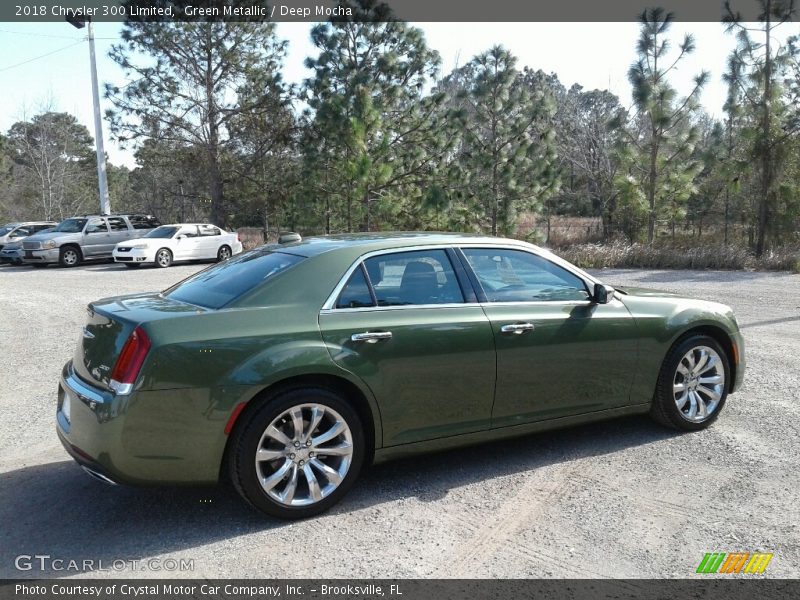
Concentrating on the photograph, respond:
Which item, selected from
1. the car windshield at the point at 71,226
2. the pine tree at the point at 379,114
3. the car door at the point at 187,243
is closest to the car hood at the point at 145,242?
the car door at the point at 187,243

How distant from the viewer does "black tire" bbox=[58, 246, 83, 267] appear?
23.4m

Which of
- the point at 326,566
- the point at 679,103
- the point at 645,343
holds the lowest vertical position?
the point at 326,566

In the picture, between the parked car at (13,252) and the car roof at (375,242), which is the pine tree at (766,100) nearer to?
the car roof at (375,242)

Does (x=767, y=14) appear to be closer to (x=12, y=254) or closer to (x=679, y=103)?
(x=679, y=103)

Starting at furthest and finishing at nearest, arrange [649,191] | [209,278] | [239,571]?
[649,191]
[209,278]
[239,571]

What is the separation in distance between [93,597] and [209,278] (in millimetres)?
2058

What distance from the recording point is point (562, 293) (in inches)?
188

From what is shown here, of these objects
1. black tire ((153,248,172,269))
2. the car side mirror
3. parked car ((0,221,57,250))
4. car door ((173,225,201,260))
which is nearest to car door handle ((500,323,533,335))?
the car side mirror

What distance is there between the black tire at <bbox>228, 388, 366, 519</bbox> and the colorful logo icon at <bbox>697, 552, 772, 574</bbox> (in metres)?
1.96

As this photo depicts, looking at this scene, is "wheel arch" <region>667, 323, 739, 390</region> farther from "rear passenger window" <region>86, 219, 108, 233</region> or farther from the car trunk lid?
"rear passenger window" <region>86, 219, 108, 233</region>

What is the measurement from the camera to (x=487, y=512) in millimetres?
3930

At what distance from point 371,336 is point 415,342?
29cm

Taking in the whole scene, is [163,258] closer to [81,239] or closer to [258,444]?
[81,239]

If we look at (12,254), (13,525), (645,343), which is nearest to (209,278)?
(13,525)
